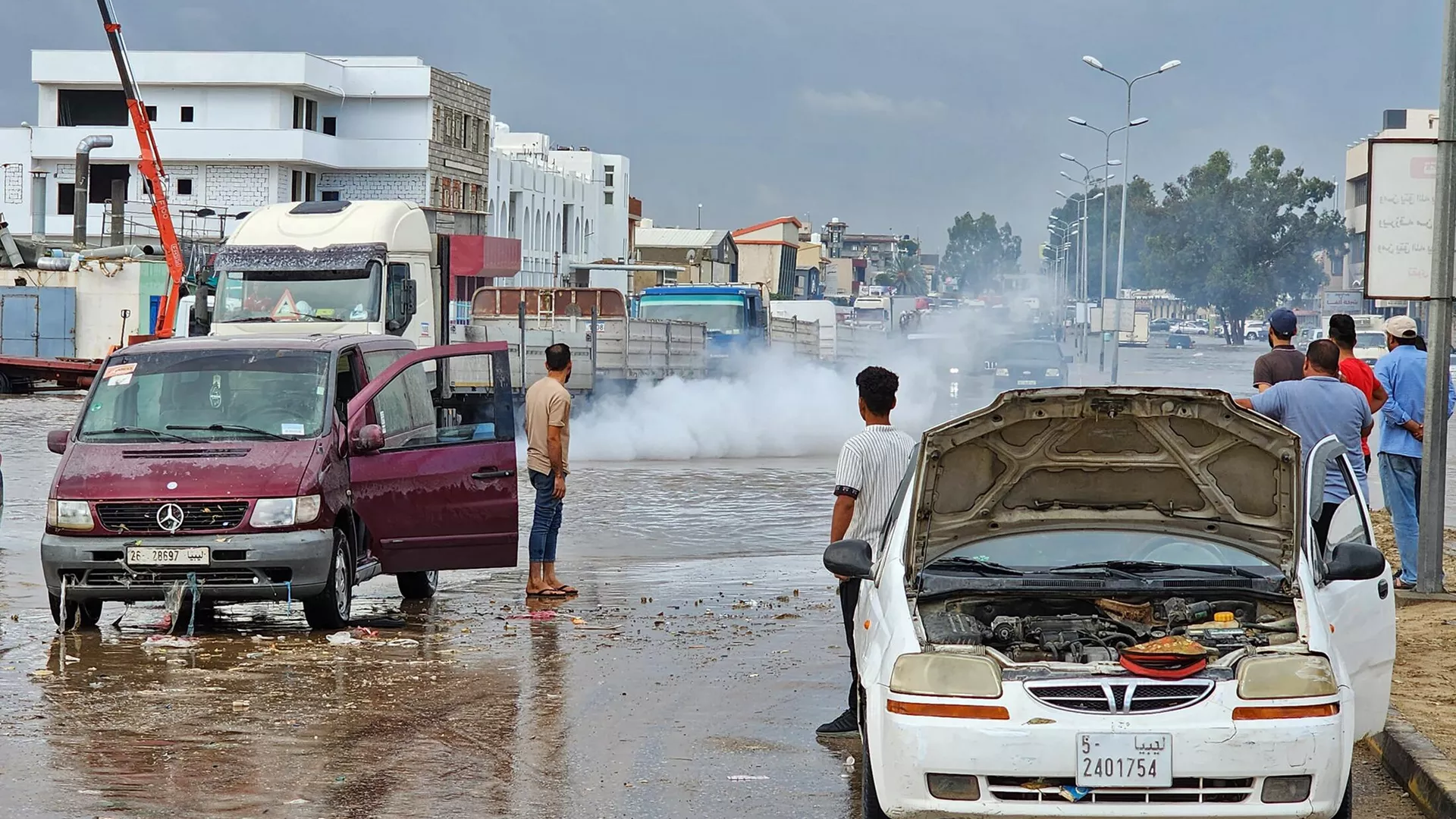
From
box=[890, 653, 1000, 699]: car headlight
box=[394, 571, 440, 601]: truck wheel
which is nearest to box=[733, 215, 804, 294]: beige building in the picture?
box=[394, 571, 440, 601]: truck wheel

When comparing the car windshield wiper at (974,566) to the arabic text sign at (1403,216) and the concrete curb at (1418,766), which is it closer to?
the concrete curb at (1418,766)

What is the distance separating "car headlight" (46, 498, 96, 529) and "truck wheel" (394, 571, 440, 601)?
2413mm

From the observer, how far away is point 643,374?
2744 centimetres

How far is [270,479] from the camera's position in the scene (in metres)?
9.94

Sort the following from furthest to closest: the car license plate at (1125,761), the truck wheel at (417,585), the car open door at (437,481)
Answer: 1. the truck wheel at (417,585)
2. the car open door at (437,481)
3. the car license plate at (1125,761)

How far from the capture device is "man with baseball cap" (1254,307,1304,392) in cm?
1084

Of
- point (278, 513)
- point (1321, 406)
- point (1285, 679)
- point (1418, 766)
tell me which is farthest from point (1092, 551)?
point (278, 513)

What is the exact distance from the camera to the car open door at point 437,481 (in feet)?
35.0

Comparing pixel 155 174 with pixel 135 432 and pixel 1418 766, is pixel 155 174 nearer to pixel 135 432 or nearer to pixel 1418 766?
pixel 135 432

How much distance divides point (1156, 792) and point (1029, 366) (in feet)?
121

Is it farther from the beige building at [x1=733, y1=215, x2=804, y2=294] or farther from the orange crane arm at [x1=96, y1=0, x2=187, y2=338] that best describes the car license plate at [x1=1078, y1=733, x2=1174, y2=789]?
the beige building at [x1=733, y1=215, x2=804, y2=294]

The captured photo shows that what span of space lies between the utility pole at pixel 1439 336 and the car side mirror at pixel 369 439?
21.6ft

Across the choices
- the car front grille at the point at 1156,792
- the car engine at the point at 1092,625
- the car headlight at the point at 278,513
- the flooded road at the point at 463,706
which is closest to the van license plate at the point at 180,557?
the car headlight at the point at 278,513

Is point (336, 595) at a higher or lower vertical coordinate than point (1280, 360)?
lower
